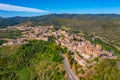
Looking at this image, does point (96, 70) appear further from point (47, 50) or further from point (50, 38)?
point (50, 38)

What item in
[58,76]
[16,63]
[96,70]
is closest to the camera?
[96,70]

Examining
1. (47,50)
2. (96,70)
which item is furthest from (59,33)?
(96,70)

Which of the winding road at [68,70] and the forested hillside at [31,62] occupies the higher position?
the winding road at [68,70]

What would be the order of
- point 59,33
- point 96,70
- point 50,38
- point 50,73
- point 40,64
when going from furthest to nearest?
point 59,33, point 50,38, point 40,64, point 50,73, point 96,70

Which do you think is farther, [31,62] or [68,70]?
[31,62]

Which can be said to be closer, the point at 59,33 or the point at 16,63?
the point at 16,63

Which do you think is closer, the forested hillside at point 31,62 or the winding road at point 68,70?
the winding road at point 68,70

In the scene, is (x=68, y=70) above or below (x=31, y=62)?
above

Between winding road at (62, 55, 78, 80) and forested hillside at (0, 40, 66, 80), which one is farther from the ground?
winding road at (62, 55, 78, 80)

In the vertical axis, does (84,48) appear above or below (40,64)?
above

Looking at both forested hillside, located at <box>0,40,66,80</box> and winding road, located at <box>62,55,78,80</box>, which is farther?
forested hillside, located at <box>0,40,66,80</box>
